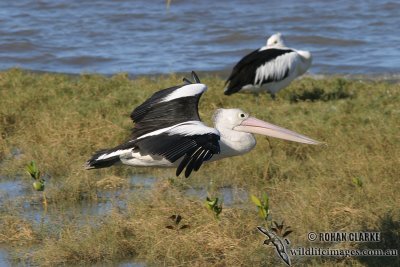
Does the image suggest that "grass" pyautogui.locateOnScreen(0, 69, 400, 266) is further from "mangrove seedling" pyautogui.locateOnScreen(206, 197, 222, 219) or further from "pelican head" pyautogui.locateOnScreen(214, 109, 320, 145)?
"pelican head" pyautogui.locateOnScreen(214, 109, 320, 145)

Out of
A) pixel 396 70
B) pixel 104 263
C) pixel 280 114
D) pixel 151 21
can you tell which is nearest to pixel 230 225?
pixel 104 263

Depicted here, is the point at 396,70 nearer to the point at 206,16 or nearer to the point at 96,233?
the point at 206,16

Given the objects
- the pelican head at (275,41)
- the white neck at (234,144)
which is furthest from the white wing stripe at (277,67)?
the white neck at (234,144)

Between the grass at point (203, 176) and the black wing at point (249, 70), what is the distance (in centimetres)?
18

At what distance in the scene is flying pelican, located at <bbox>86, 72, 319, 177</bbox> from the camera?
5480 mm

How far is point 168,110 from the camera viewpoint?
21.5ft

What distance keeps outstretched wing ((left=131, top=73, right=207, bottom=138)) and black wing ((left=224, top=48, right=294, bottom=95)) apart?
10.4ft

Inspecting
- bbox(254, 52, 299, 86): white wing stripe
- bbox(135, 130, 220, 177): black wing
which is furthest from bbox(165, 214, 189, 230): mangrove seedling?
bbox(254, 52, 299, 86): white wing stripe

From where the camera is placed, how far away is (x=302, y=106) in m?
9.37

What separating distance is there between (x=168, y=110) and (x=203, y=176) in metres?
1.04

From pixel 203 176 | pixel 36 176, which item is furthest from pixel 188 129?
pixel 203 176

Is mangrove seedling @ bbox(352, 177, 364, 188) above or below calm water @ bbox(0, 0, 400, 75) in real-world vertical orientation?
above

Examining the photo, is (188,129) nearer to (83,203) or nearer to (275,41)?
(83,203)

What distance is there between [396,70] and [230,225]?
728cm
